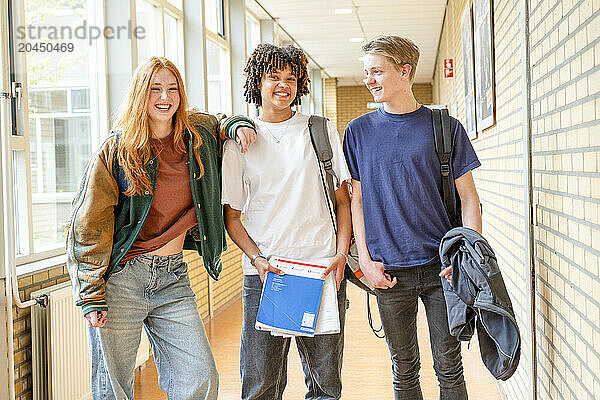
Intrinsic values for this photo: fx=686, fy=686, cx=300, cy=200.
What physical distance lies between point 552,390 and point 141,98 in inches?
69.6

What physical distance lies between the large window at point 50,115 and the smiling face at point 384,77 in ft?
6.07

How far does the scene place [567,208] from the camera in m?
2.05

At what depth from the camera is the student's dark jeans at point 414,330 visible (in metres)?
2.58

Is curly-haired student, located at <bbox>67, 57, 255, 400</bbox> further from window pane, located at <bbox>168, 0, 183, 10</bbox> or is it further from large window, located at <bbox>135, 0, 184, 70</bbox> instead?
window pane, located at <bbox>168, 0, 183, 10</bbox>

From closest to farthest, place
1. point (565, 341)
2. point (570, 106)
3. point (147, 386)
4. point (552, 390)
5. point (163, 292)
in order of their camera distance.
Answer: point (570, 106), point (565, 341), point (552, 390), point (163, 292), point (147, 386)

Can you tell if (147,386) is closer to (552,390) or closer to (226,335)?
(226,335)

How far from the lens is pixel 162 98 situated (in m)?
2.47

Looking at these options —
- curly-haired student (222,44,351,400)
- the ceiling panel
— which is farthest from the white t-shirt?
the ceiling panel

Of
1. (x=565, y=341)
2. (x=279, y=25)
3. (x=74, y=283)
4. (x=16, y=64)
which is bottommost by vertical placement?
(x=565, y=341)

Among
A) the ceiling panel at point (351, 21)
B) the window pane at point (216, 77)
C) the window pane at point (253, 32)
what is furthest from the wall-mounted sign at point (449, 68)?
the window pane at point (253, 32)

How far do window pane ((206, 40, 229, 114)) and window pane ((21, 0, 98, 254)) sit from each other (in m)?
2.94

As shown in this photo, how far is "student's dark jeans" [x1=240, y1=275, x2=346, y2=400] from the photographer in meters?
2.62

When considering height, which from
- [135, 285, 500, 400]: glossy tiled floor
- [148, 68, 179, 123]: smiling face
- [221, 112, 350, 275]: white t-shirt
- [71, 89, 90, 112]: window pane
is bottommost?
[135, 285, 500, 400]: glossy tiled floor

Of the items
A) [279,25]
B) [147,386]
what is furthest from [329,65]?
[147,386]
